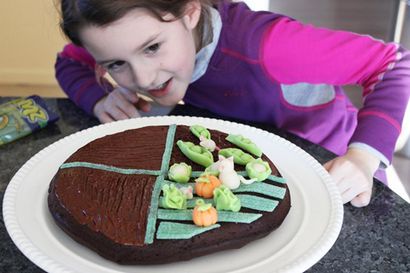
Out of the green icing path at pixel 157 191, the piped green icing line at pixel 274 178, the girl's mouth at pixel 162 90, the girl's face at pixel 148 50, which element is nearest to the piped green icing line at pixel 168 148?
the green icing path at pixel 157 191

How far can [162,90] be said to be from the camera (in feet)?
3.72

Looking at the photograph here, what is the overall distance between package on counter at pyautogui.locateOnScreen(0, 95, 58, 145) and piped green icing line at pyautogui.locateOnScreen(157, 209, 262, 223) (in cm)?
48

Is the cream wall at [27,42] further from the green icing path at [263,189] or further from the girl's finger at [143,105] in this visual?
the green icing path at [263,189]

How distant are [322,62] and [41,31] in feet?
5.90

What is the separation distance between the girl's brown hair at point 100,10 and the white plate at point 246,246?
0.24 metres

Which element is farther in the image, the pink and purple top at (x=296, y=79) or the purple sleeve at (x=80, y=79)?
the purple sleeve at (x=80, y=79)

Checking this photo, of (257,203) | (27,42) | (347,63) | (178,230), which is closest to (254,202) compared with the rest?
(257,203)

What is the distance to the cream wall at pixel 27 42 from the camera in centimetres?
247

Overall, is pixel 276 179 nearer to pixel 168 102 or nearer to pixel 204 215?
pixel 204 215

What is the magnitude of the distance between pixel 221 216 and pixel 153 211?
0.27 ft

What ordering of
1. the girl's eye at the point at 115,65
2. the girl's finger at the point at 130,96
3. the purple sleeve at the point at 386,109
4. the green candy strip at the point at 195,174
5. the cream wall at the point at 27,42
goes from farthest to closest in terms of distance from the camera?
the cream wall at the point at 27,42 < the girl's finger at the point at 130,96 < the girl's eye at the point at 115,65 < the purple sleeve at the point at 386,109 < the green candy strip at the point at 195,174

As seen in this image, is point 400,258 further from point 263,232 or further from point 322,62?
point 322,62

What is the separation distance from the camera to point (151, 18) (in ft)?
3.13

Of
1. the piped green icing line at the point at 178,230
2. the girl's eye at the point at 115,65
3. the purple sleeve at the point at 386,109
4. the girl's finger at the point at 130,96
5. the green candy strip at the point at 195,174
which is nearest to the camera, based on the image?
the piped green icing line at the point at 178,230
